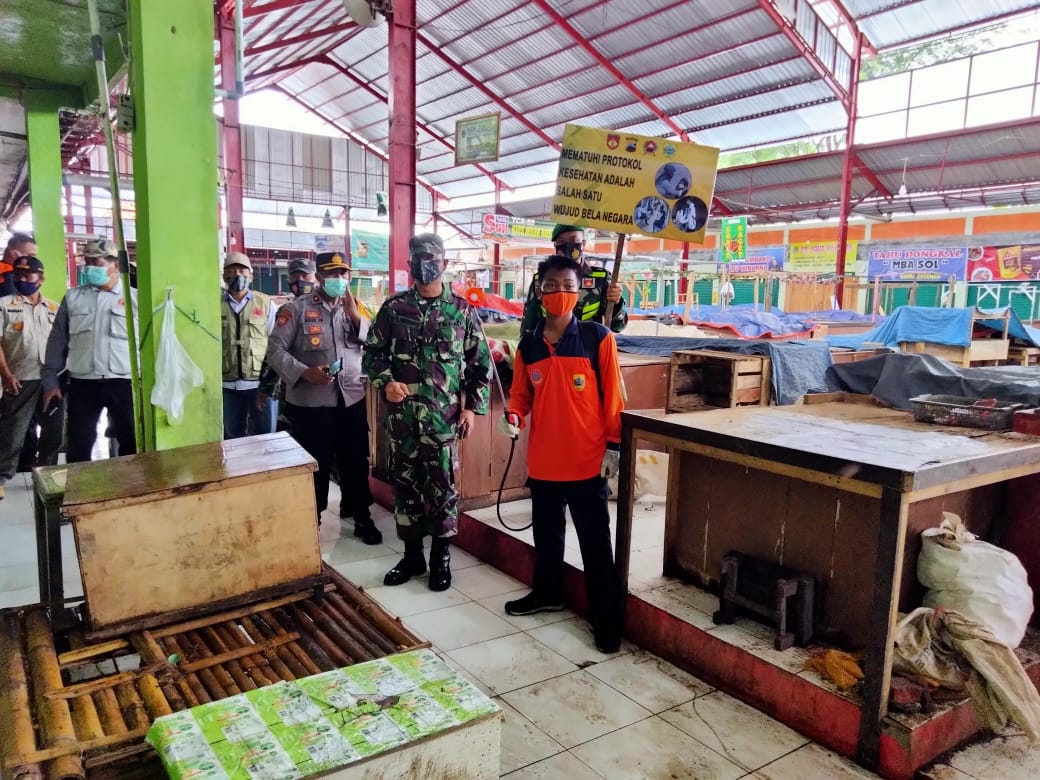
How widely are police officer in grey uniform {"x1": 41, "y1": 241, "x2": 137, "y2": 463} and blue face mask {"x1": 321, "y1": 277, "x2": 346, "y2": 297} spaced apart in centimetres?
137

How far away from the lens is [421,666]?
165 centimetres

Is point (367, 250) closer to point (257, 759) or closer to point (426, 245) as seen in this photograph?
point (426, 245)

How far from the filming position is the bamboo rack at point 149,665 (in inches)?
57.0

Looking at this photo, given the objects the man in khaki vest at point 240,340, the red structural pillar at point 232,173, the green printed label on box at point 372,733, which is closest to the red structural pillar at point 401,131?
the man in khaki vest at point 240,340

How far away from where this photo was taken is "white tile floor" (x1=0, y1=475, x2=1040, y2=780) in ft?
7.44

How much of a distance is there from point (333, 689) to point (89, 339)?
12.8ft

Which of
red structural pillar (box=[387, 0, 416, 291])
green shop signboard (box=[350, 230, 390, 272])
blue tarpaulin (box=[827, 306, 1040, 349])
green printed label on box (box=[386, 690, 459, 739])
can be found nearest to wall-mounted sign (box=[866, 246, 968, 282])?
blue tarpaulin (box=[827, 306, 1040, 349])

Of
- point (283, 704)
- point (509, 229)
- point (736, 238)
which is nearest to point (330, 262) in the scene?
point (283, 704)

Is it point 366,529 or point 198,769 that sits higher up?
point 198,769

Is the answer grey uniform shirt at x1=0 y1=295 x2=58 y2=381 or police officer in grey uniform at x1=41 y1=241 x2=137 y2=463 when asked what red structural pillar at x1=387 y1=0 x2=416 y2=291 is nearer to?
grey uniform shirt at x1=0 y1=295 x2=58 y2=381

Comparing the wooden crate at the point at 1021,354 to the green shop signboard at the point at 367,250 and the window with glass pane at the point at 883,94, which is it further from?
the green shop signboard at the point at 367,250

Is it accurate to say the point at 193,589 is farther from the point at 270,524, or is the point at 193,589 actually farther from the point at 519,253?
the point at 519,253

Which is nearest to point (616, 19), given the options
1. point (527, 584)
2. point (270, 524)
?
point (527, 584)

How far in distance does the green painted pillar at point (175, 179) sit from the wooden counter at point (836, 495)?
1.95 meters
